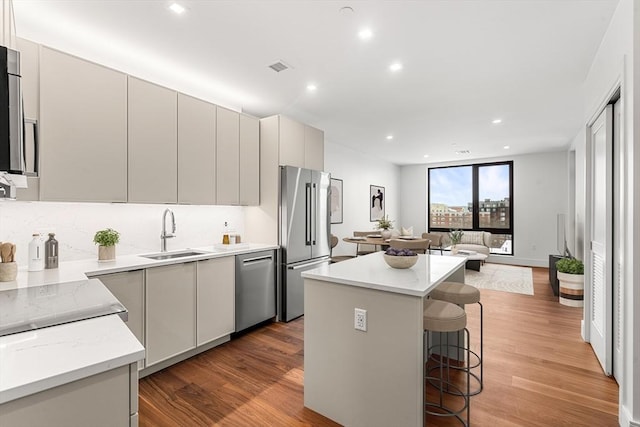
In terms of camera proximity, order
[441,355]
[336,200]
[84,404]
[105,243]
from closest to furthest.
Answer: [84,404]
[441,355]
[105,243]
[336,200]

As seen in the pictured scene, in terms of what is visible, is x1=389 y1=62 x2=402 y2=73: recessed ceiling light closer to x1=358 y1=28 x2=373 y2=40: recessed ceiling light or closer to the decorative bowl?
x1=358 y1=28 x2=373 y2=40: recessed ceiling light

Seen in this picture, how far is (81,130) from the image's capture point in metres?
2.39

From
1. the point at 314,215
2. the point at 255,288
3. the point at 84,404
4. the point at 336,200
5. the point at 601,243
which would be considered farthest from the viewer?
the point at 336,200

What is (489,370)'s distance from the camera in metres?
2.67

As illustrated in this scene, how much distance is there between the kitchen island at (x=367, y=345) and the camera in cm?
173

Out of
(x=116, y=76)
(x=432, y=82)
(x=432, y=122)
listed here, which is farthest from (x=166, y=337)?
(x=432, y=122)

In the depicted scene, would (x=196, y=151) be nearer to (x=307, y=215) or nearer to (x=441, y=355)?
(x=307, y=215)

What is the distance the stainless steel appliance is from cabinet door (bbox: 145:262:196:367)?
5.56 feet

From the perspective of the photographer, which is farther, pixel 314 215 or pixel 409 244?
pixel 409 244

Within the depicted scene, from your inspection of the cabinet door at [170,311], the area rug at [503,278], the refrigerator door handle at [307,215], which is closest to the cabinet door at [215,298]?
the cabinet door at [170,311]

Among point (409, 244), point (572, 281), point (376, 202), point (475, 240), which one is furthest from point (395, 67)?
point (475, 240)

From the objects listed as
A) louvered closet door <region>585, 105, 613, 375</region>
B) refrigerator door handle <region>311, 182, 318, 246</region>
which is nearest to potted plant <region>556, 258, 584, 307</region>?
louvered closet door <region>585, 105, 613, 375</region>

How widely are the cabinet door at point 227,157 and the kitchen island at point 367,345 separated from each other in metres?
1.77

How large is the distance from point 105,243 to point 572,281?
5.25 meters
